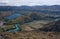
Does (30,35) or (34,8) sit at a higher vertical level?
(34,8)

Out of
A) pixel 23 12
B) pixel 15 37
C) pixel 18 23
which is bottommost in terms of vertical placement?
pixel 15 37

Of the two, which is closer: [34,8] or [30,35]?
[30,35]

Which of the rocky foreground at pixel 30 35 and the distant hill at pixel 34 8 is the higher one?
the distant hill at pixel 34 8

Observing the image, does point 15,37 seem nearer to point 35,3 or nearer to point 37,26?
point 37,26

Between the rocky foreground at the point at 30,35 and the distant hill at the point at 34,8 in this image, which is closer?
the rocky foreground at the point at 30,35

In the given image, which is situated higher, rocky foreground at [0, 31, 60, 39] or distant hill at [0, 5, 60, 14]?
distant hill at [0, 5, 60, 14]

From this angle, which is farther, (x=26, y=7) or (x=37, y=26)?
(x=26, y=7)

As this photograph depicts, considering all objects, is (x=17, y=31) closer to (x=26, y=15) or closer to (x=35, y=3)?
(x=26, y=15)

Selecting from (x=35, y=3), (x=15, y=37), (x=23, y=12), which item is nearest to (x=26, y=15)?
(x=23, y=12)

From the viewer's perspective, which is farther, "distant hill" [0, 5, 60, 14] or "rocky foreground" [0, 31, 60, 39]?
"distant hill" [0, 5, 60, 14]

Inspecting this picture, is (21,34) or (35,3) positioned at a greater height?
(35,3)
